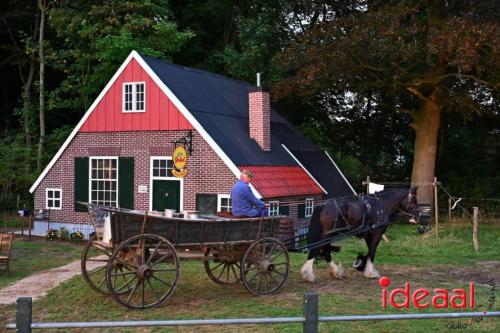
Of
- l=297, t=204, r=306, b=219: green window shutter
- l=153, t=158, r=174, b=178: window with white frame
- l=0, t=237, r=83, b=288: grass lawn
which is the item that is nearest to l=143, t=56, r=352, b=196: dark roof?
l=297, t=204, r=306, b=219: green window shutter

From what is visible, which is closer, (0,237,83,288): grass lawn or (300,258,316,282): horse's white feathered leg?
(300,258,316,282): horse's white feathered leg

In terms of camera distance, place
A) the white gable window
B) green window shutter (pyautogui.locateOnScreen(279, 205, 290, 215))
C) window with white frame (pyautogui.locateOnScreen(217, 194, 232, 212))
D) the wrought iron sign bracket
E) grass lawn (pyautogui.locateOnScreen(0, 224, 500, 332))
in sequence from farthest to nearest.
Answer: the white gable window
green window shutter (pyautogui.locateOnScreen(279, 205, 290, 215))
the wrought iron sign bracket
window with white frame (pyautogui.locateOnScreen(217, 194, 232, 212))
grass lawn (pyautogui.locateOnScreen(0, 224, 500, 332))

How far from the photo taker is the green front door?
1970 centimetres

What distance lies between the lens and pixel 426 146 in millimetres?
26094

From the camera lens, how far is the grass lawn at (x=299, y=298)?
8.95 metres

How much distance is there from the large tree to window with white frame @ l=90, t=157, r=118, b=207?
7.71 m

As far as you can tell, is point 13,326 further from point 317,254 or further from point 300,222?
point 300,222

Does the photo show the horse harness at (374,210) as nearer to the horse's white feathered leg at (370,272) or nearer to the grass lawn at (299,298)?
the horse's white feathered leg at (370,272)

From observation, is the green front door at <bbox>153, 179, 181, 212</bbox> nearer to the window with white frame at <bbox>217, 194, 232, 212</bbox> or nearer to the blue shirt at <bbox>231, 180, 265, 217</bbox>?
the window with white frame at <bbox>217, 194, 232, 212</bbox>

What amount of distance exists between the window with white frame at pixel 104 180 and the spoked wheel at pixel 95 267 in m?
3.27

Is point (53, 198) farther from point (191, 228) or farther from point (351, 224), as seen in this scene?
point (191, 228)

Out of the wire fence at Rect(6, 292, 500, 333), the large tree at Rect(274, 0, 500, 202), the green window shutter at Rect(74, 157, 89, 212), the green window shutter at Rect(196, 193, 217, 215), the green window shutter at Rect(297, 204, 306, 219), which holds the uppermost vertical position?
the large tree at Rect(274, 0, 500, 202)

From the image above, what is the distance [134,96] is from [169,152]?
2.24 meters

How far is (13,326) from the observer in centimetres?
542
